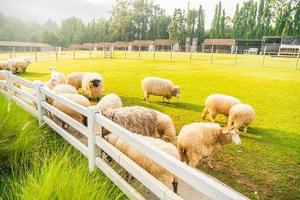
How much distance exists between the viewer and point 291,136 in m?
6.20

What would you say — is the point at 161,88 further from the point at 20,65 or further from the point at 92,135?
the point at 20,65

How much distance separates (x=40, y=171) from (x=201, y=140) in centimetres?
271

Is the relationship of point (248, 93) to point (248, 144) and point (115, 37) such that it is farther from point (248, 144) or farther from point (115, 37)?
point (115, 37)

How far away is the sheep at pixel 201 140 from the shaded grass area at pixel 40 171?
187 cm

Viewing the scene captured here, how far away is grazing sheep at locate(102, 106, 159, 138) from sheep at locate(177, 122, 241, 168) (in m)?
0.65

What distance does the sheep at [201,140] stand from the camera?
4.32 m

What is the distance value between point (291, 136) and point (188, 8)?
85.8 m

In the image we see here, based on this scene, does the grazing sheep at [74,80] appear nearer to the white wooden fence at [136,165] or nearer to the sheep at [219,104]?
the sheep at [219,104]

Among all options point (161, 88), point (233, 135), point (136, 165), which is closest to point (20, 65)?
point (161, 88)

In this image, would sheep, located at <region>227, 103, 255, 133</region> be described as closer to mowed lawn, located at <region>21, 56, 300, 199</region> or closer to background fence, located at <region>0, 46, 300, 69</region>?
mowed lawn, located at <region>21, 56, 300, 199</region>

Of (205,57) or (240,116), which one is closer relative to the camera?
(240,116)

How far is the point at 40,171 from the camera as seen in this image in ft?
9.42

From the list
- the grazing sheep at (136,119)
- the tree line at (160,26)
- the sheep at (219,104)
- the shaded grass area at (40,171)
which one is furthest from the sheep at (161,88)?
the tree line at (160,26)

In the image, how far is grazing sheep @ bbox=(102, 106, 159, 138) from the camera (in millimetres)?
4617
